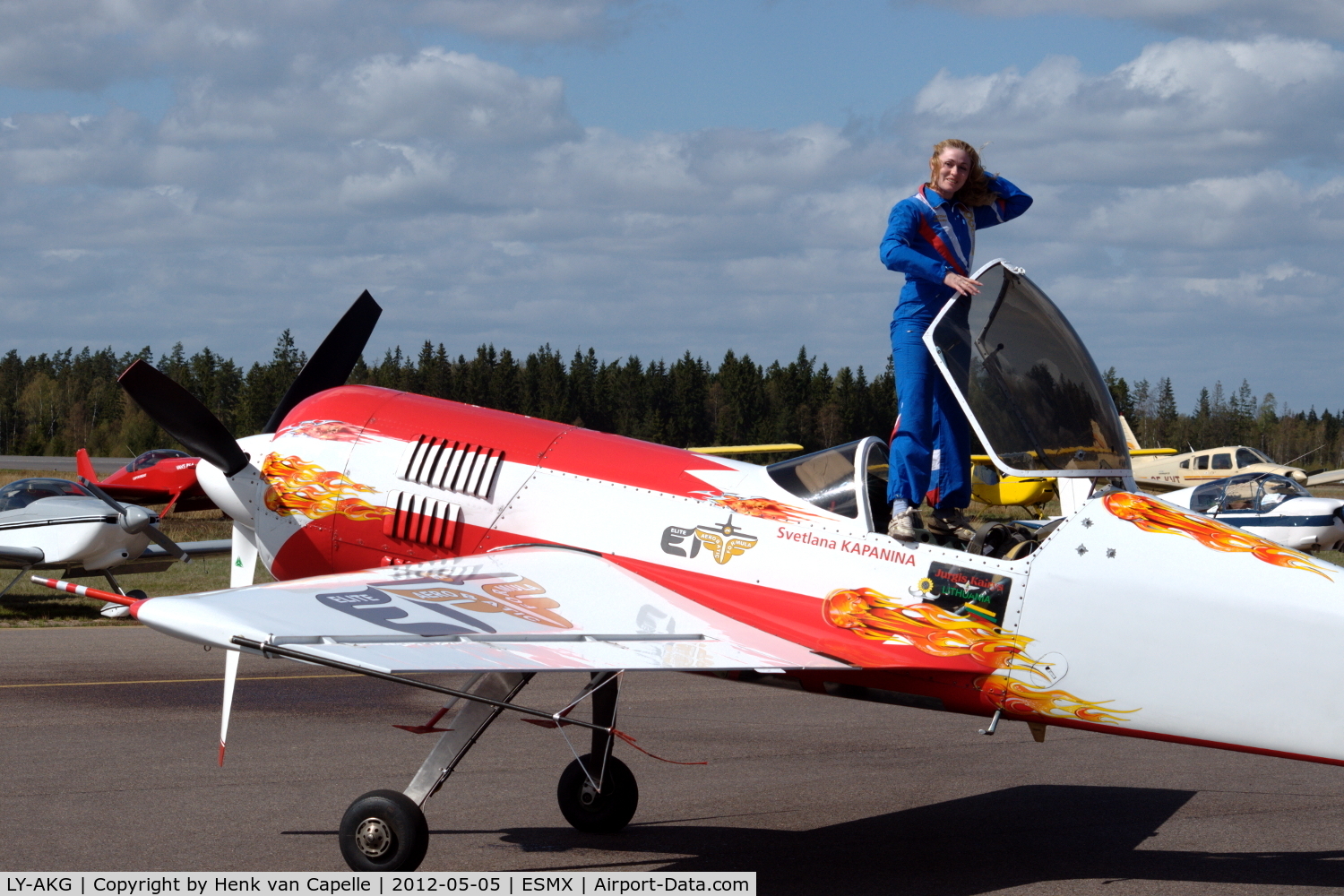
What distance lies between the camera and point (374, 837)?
5.82 metres

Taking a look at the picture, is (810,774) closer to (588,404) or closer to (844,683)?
(844,683)

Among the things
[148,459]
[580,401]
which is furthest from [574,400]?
[148,459]

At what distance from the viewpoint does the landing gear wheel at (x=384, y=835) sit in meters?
5.77

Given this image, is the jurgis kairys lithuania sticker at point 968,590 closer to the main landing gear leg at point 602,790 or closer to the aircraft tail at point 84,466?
the main landing gear leg at point 602,790

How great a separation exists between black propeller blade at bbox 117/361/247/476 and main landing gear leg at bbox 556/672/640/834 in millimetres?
2912

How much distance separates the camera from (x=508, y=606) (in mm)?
6145

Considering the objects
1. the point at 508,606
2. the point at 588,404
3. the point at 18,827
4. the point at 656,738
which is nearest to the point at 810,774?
the point at 656,738

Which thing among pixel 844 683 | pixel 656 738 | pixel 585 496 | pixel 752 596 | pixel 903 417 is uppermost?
pixel 903 417

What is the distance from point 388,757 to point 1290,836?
593 cm

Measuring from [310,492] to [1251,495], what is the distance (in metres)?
29.3

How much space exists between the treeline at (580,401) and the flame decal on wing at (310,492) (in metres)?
95.5

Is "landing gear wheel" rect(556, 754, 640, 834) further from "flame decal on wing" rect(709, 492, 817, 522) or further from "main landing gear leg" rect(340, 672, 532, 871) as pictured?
"flame decal on wing" rect(709, 492, 817, 522)

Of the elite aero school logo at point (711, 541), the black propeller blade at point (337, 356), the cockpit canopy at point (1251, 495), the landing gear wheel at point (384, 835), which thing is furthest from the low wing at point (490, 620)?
the cockpit canopy at point (1251, 495)

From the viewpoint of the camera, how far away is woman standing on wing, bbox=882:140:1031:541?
6137 mm
